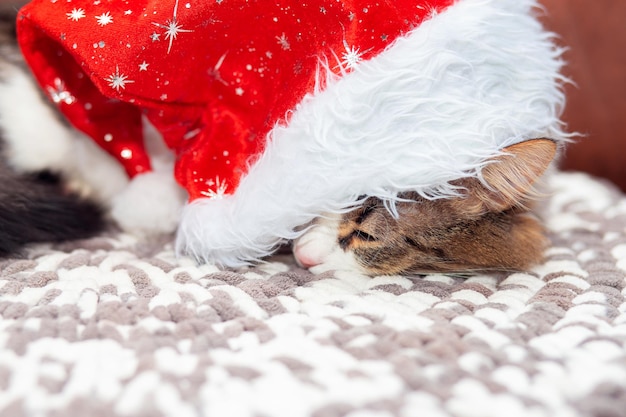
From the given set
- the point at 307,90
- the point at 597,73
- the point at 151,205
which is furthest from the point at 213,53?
the point at 597,73

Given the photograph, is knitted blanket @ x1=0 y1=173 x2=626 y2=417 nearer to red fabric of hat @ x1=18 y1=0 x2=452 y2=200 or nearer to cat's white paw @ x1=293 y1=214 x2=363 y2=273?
cat's white paw @ x1=293 y1=214 x2=363 y2=273

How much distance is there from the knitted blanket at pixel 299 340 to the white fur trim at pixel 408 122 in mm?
153

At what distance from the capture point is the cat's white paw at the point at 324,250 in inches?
38.9

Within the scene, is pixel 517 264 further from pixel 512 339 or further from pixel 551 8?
pixel 551 8

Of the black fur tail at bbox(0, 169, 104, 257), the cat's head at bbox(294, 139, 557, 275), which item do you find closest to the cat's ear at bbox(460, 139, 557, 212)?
the cat's head at bbox(294, 139, 557, 275)

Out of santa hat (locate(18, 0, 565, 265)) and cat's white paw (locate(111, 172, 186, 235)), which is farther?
cat's white paw (locate(111, 172, 186, 235))

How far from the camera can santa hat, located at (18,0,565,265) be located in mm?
886

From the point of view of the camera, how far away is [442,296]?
35.6 inches

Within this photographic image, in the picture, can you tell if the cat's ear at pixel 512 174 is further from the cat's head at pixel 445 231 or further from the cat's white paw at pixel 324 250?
the cat's white paw at pixel 324 250

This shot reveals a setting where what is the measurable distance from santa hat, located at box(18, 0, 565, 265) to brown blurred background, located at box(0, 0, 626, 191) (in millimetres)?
555

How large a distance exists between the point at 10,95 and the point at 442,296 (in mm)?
901

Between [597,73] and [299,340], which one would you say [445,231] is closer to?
[299,340]

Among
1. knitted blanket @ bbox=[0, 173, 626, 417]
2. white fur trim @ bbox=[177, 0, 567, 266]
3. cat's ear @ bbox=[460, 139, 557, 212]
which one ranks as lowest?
knitted blanket @ bbox=[0, 173, 626, 417]

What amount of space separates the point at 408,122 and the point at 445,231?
0.19 metres
